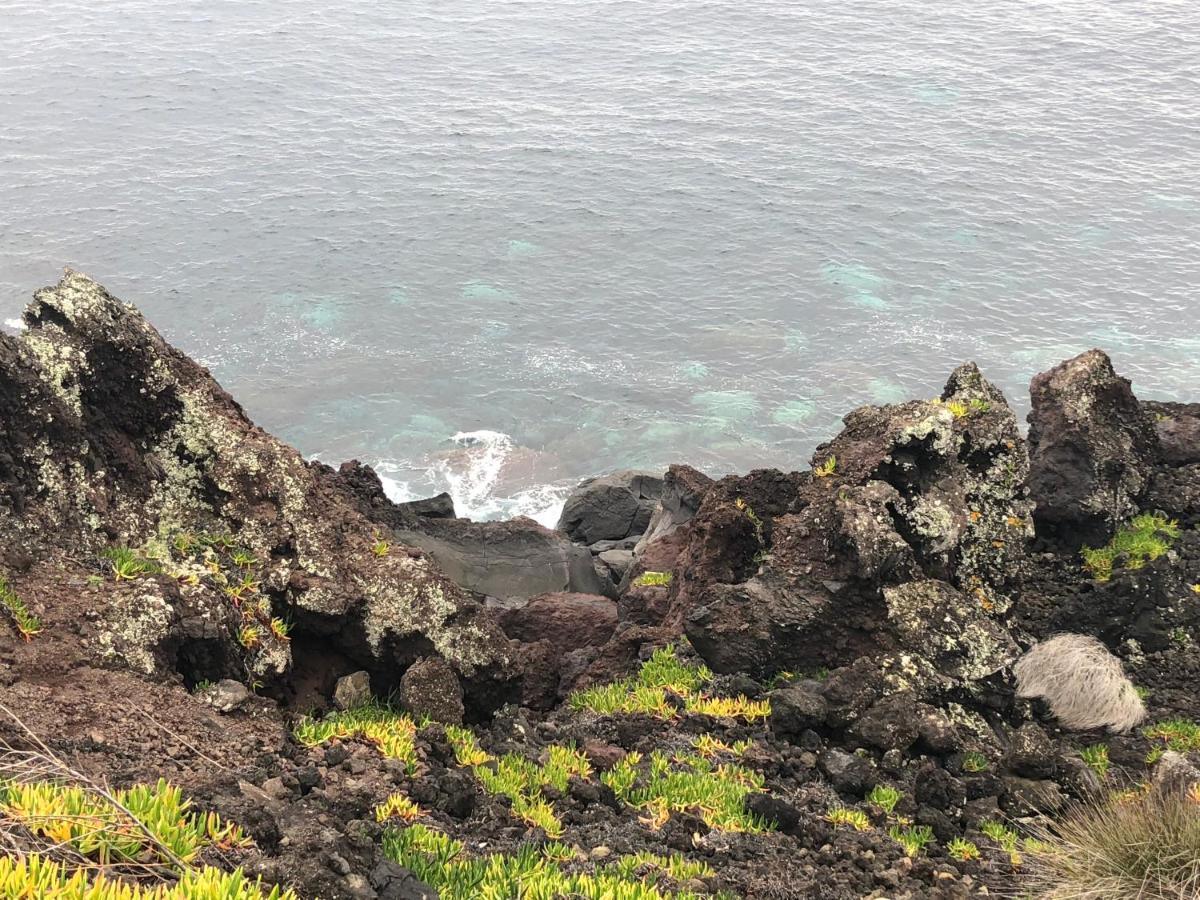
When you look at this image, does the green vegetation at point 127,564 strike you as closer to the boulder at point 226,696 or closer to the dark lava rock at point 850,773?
the boulder at point 226,696

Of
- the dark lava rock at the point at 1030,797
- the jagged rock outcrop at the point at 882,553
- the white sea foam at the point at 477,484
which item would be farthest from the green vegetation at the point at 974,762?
the white sea foam at the point at 477,484

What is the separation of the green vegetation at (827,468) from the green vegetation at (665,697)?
372 cm

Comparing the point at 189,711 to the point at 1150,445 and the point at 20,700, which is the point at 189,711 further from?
the point at 1150,445

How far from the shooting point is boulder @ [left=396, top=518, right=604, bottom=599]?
2689cm

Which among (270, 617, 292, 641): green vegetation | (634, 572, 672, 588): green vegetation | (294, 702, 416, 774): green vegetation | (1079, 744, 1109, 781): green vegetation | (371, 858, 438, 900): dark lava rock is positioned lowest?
(634, 572, 672, 588): green vegetation

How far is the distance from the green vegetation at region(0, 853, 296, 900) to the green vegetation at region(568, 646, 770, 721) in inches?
304

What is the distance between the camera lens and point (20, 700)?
358 inches

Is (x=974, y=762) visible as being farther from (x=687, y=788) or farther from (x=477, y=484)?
(x=477, y=484)

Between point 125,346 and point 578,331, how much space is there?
140 ft

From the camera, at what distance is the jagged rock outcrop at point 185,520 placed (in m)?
11.5

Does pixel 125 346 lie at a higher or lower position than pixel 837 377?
higher

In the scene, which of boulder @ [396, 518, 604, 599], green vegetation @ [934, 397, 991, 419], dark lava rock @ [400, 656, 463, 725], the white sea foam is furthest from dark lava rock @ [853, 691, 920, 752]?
the white sea foam

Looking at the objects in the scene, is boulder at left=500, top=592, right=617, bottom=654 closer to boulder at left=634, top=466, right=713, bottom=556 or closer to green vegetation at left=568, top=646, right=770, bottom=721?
green vegetation at left=568, top=646, right=770, bottom=721

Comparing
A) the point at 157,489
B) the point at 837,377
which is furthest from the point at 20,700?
the point at 837,377
